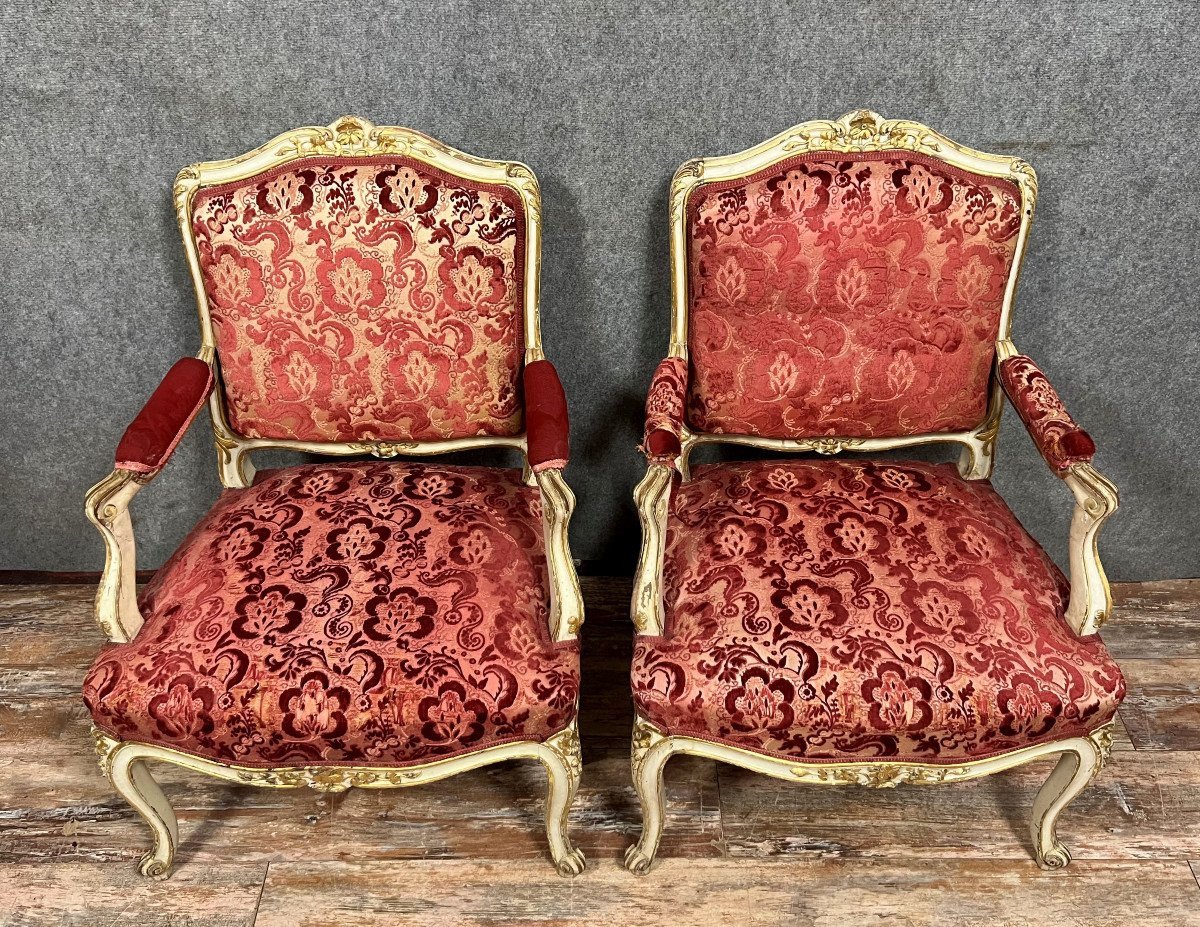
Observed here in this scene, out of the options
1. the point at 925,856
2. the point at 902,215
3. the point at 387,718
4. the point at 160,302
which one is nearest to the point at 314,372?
the point at 160,302

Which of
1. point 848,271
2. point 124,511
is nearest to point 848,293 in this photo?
point 848,271

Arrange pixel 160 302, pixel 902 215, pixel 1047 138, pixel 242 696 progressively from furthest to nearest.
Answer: pixel 160 302
pixel 1047 138
pixel 902 215
pixel 242 696

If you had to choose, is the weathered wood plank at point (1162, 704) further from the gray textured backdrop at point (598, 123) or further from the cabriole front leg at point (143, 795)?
the cabriole front leg at point (143, 795)

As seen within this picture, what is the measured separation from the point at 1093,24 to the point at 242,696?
1.65 meters

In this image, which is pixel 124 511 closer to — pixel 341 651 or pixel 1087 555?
pixel 341 651

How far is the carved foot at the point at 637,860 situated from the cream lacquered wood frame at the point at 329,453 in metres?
0.08

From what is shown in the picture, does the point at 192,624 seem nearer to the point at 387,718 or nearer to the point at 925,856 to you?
the point at 387,718

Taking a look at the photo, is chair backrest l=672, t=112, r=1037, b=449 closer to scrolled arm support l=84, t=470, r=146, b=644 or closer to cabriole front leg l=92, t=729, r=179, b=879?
scrolled arm support l=84, t=470, r=146, b=644

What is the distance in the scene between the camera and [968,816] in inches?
64.8

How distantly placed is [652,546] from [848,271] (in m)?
0.55

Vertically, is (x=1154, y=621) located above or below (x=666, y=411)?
below

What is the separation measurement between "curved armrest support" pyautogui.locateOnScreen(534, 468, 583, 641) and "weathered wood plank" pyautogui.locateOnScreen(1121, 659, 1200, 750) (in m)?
1.15

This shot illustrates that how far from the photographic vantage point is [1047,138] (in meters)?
1.62

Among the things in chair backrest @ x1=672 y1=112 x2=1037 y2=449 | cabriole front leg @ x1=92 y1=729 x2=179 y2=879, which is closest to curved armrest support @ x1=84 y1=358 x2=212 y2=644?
cabriole front leg @ x1=92 y1=729 x2=179 y2=879
